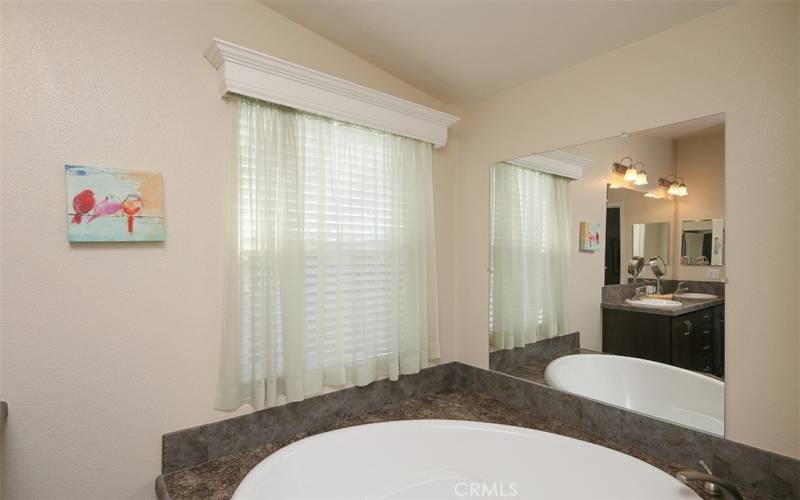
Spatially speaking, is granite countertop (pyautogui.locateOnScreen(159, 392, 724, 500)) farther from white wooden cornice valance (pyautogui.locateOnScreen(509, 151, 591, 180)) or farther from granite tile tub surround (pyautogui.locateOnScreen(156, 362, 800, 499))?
white wooden cornice valance (pyautogui.locateOnScreen(509, 151, 591, 180))

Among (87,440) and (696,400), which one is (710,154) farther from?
(87,440)

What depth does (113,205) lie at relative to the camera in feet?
4.35

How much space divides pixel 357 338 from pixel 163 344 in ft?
2.61

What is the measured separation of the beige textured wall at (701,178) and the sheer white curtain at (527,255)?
0.52 m

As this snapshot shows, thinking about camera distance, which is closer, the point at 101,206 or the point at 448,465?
the point at 101,206

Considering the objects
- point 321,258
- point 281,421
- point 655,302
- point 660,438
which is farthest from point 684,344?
point 281,421

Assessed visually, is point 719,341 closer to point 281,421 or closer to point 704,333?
point 704,333

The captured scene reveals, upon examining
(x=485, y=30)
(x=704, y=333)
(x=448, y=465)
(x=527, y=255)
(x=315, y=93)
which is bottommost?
(x=448, y=465)

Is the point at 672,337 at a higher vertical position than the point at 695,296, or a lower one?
lower

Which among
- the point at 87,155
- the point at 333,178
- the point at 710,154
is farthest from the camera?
the point at 333,178

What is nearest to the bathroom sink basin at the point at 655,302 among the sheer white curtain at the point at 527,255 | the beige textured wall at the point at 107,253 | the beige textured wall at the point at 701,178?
the beige textured wall at the point at 701,178

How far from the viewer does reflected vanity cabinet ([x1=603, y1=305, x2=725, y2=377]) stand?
1.40 m

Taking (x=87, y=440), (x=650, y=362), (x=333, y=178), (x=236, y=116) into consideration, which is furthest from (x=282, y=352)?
(x=650, y=362)

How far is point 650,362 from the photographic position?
1.60 metres
